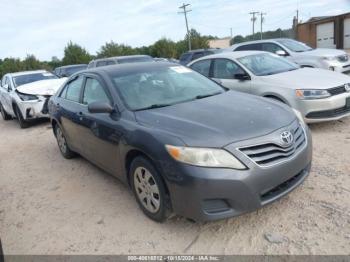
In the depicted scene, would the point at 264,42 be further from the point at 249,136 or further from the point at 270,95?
the point at 249,136

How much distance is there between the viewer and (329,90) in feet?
18.7

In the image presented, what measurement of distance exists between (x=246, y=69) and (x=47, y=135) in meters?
4.86

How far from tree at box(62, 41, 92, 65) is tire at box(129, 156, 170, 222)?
46284 mm

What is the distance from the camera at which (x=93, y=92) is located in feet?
14.6

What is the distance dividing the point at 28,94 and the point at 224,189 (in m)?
7.74

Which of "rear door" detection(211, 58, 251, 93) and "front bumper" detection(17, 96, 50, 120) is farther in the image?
"front bumper" detection(17, 96, 50, 120)

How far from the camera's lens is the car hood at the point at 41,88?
9125 mm

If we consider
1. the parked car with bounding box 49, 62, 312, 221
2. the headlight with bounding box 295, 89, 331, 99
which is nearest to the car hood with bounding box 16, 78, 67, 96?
the parked car with bounding box 49, 62, 312, 221

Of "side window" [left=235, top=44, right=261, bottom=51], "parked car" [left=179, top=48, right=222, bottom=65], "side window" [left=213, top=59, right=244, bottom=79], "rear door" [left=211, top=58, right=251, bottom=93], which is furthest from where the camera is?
"parked car" [left=179, top=48, right=222, bottom=65]

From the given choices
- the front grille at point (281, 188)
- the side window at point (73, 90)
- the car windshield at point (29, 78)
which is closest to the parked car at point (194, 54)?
the car windshield at point (29, 78)

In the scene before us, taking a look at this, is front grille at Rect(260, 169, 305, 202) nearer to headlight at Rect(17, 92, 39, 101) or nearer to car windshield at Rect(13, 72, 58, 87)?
headlight at Rect(17, 92, 39, 101)

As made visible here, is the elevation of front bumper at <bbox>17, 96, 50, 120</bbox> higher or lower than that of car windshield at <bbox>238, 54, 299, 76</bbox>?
lower

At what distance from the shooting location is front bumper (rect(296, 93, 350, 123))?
5.61m

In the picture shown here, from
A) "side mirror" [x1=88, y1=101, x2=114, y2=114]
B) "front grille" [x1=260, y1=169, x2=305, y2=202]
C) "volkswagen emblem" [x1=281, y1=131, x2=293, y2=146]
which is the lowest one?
"front grille" [x1=260, y1=169, x2=305, y2=202]
